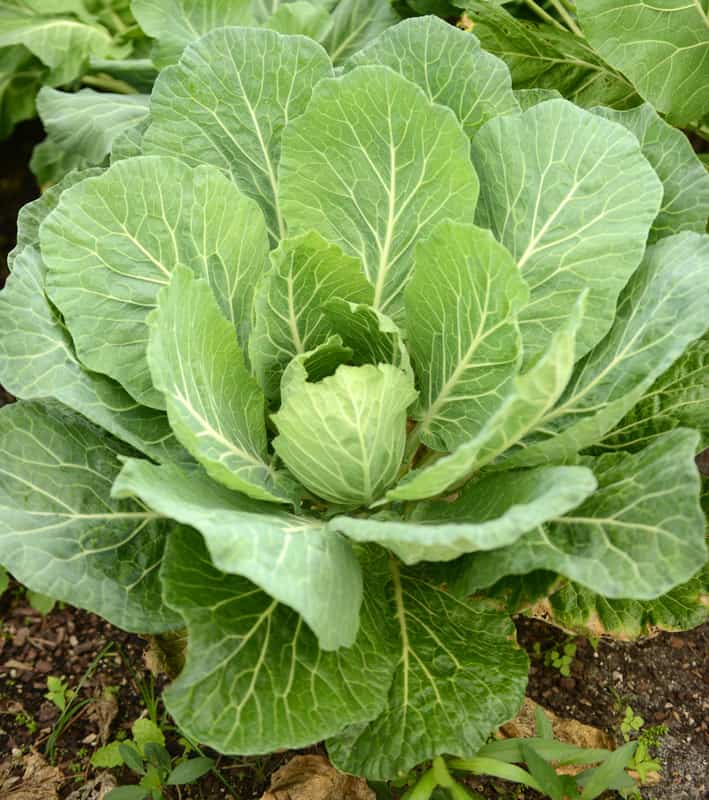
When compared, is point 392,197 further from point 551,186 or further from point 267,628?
point 267,628

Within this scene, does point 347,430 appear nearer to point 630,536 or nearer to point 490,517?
point 490,517

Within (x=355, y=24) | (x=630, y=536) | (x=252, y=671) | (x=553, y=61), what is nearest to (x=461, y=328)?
(x=630, y=536)

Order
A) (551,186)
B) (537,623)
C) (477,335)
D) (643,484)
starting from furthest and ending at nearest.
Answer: (537,623), (551,186), (477,335), (643,484)

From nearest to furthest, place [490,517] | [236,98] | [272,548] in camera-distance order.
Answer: [272,548]
[490,517]
[236,98]

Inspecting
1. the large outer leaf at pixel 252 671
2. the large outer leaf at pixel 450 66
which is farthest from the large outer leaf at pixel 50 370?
the large outer leaf at pixel 450 66

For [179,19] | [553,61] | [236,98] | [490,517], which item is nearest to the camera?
[490,517]

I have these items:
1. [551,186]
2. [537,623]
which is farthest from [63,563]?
[537,623]

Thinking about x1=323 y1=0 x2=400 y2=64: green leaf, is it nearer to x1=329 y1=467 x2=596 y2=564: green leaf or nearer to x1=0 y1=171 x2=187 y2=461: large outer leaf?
x1=0 y1=171 x2=187 y2=461: large outer leaf
